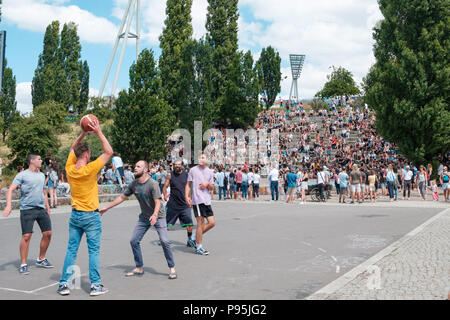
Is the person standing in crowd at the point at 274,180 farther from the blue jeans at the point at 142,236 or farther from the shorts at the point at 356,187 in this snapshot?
the blue jeans at the point at 142,236

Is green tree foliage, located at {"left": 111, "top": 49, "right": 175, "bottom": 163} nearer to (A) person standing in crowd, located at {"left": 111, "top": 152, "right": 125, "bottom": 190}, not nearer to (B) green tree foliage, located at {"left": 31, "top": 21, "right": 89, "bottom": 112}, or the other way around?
(A) person standing in crowd, located at {"left": 111, "top": 152, "right": 125, "bottom": 190}

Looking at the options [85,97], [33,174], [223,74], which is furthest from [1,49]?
[85,97]

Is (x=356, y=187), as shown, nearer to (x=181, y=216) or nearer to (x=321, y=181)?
(x=321, y=181)

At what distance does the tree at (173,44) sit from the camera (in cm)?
4284

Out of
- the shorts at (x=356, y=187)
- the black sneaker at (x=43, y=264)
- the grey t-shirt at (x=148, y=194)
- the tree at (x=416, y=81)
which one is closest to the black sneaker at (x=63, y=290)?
the grey t-shirt at (x=148, y=194)

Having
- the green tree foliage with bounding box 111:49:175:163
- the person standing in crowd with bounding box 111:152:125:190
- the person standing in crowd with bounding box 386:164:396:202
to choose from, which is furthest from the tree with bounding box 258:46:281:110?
the person standing in crowd with bounding box 111:152:125:190

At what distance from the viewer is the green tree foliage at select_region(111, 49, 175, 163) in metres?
30.0

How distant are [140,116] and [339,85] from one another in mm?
73478

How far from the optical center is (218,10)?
155 feet

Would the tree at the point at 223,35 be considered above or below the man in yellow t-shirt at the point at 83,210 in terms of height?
above

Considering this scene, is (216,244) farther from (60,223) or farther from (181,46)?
(181,46)

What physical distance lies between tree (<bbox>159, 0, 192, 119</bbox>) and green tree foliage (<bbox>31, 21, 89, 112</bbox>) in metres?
14.7

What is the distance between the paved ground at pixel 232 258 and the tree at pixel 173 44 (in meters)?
30.6

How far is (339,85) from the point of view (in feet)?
311
